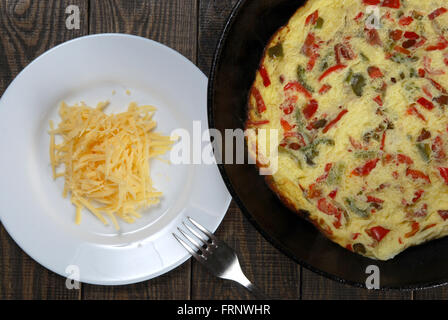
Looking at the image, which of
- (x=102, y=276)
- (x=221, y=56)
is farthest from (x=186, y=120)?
(x=102, y=276)

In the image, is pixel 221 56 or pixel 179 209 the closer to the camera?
pixel 221 56

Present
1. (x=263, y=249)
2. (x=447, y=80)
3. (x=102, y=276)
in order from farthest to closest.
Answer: (x=263, y=249) → (x=102, y=276) → (x=447, y=80)

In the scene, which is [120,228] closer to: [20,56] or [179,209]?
[179,209]

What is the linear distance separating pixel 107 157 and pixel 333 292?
1173 mm

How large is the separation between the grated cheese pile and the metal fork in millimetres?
230

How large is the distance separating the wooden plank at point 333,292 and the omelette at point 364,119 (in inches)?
18.5

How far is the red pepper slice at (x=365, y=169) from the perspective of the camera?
1.64m

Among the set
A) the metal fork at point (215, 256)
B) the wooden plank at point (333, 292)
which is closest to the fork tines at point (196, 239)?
the metal fork at point (215, 256)

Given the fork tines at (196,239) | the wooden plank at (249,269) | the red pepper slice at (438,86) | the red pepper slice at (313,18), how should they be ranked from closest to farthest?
the red pepper slice at (438,86)
the red pepper slice at (313,18)
the fork tines at (196,239)
the wooden plank at (249,269)

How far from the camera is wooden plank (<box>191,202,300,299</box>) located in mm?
2102

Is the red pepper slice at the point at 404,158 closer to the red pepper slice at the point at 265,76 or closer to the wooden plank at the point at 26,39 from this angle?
the red pepper slice at the point at 265,76

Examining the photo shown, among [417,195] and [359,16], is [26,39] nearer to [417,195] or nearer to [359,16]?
[359,16]
